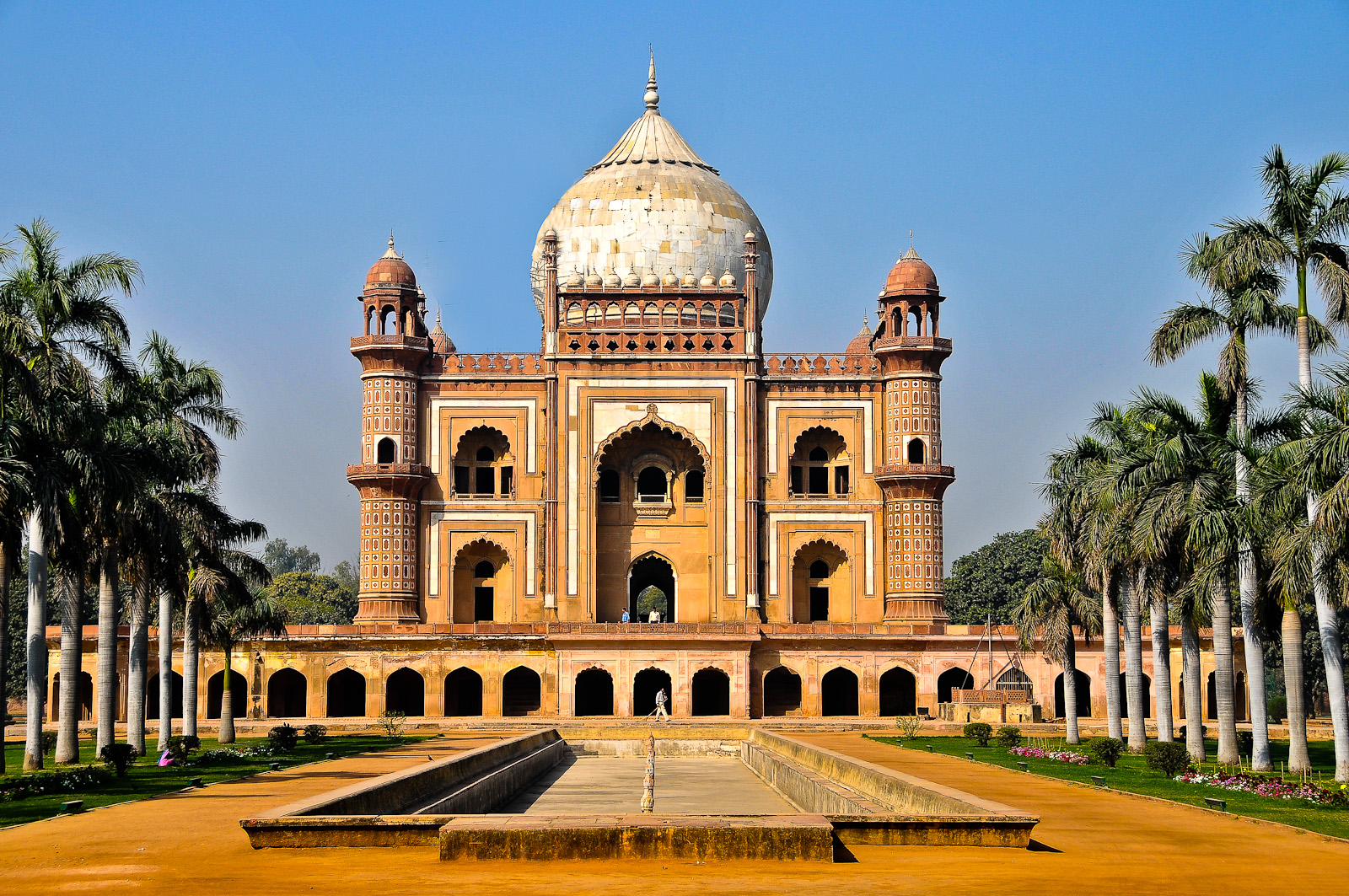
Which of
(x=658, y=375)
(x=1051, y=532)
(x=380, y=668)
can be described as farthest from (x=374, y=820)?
(x=658, y=375)

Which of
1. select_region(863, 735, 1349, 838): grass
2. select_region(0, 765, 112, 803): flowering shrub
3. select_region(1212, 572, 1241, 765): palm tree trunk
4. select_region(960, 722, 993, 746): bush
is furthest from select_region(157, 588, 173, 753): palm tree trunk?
select_region(1212, 572, 1241, 765): palm tree trunk

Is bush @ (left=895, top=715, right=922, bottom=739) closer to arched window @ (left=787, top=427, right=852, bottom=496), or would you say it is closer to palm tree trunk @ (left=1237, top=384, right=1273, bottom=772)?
arched window @ (left=787, top=427, right=852, bottom=496)

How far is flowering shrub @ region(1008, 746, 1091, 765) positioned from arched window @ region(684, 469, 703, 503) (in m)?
18.3

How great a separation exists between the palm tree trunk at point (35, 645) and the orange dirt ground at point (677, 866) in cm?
800

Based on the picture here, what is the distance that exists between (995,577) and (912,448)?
19.1 meters

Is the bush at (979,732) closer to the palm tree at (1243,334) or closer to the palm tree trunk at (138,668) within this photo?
the palm tree at (1243,334)

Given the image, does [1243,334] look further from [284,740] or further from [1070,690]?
[284,740]

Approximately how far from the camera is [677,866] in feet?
37.9

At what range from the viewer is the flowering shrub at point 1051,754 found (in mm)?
25000

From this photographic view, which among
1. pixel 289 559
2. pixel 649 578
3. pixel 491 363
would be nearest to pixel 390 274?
pixel 491 363

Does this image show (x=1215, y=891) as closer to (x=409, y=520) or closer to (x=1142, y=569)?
(x=1142, y=569)

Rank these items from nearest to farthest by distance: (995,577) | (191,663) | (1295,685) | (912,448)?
1. (1295,685)
2. (191,663)
3. (912,448)
4. (995,577)

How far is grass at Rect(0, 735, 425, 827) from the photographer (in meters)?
17.1

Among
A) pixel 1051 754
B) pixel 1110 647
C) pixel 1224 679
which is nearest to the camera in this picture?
pixel 1224 679
